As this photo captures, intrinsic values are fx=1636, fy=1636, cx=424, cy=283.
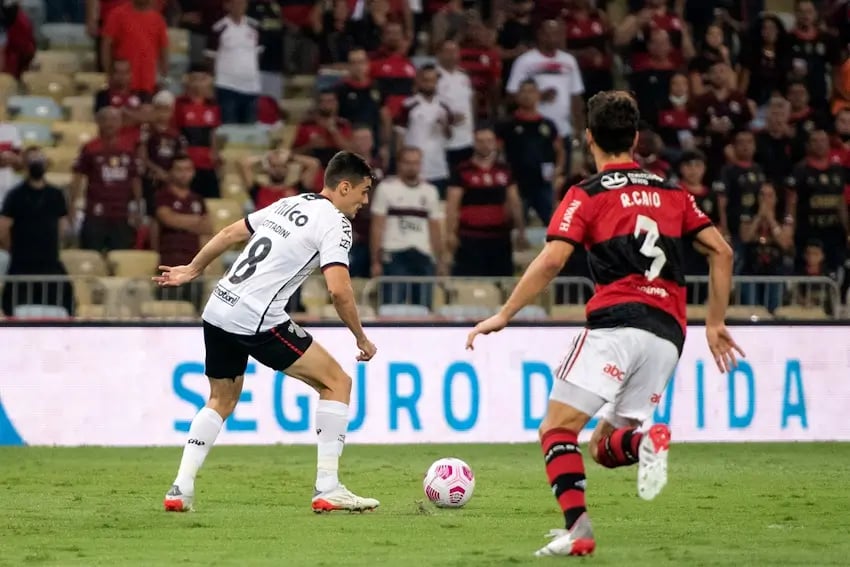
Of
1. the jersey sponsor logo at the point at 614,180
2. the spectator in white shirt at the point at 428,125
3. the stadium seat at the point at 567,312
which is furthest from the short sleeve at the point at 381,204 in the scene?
the jersey sponsor logo at the point at 614,180

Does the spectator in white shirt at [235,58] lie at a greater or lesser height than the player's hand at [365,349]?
greater

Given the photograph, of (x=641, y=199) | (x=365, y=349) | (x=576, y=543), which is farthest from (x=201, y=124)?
(x=576, y=543)

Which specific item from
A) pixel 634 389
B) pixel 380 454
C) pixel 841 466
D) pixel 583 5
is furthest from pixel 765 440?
pixel 634 389

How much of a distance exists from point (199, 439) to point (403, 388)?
602 cm

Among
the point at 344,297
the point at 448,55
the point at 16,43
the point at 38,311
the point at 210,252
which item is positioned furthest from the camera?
the point at 16,43

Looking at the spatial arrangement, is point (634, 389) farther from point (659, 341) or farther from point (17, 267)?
point (17, 267)

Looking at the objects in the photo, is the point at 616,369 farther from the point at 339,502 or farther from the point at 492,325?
the point at 339,502

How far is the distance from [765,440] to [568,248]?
9.35 metres

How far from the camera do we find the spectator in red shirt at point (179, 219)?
58.5 ft

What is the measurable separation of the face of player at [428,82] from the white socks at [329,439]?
9.63 meters

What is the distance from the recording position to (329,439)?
10.5 m

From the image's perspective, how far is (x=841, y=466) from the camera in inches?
559

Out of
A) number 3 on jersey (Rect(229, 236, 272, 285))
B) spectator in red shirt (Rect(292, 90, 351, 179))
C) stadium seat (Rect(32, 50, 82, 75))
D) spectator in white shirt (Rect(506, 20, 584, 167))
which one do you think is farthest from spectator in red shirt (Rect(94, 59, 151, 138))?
number 3 on jersey (Rect(229, 236, 272, 285))

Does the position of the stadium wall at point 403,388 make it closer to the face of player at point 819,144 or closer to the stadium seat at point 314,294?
the stadium seat at point 314,294
